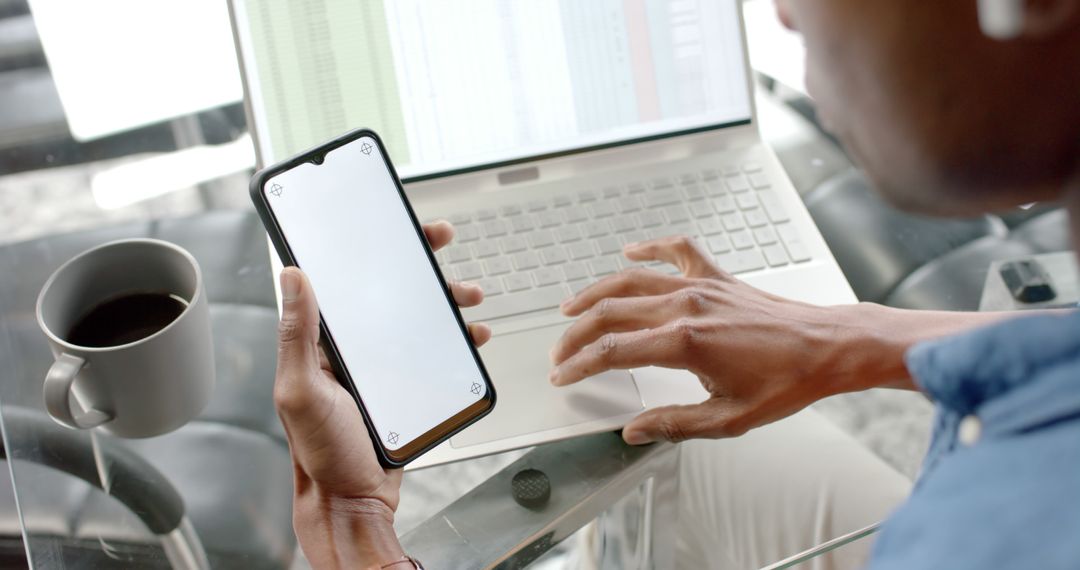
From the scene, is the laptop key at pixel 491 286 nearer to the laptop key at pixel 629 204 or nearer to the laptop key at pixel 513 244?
the laptop key at pixel 513 244

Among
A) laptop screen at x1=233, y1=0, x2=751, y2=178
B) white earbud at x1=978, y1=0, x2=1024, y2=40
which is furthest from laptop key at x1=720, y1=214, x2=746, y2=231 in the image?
white earbud at x1=978, y1=0, x2=1024, y2=40

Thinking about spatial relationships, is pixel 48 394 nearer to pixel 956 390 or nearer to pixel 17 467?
pixel 17 467

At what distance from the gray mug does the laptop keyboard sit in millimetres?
254

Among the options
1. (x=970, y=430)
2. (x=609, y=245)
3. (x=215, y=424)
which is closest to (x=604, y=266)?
(x=609, y=245)

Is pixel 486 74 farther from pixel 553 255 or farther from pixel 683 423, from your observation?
pixel 683 423

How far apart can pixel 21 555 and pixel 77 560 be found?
0.26ft

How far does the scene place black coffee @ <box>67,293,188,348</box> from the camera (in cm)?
72

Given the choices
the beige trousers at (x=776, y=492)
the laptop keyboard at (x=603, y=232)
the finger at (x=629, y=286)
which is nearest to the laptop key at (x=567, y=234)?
the laptop keyboard at (x=603, y=232)

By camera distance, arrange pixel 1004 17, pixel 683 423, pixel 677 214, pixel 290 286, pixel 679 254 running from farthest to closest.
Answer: pixel 677 214, pixel 679 254, pixel 683 423, pixel 290 286, pixel 1004 17

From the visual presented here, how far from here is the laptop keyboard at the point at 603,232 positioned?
2.90ft

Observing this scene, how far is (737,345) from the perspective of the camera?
0.73 m

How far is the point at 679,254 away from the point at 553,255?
13 centimetres

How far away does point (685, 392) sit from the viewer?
777 millimetres

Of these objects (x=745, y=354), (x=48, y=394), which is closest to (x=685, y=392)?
(x=745, y=354)
